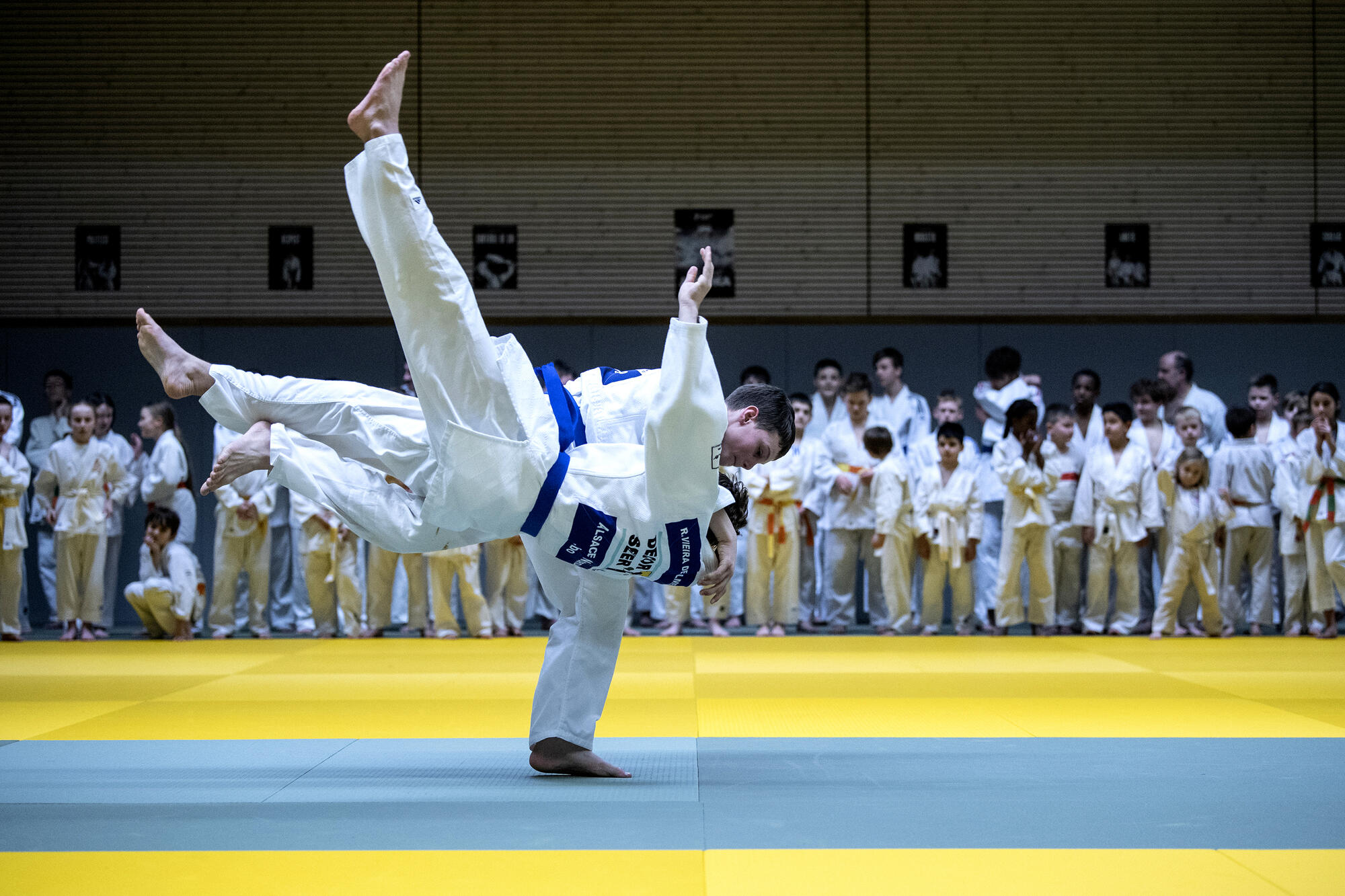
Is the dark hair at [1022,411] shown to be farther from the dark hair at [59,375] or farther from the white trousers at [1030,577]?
the dark hair at [59,375]

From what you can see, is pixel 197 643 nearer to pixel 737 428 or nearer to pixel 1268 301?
pixel 737 428

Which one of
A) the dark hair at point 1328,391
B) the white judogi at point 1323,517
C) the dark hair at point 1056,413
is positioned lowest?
the white judogi at point 1323,517

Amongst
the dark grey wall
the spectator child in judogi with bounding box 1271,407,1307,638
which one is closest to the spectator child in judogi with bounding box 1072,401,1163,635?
the spectator child in judogi with bounding box 1271,407,1307,638

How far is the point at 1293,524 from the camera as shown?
750 centimetres

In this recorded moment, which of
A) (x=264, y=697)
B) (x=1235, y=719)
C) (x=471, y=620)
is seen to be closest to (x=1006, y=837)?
(x=1235, y=719)

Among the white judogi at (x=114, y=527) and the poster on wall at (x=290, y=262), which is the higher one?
the poster on wall at (x=290, y=262)

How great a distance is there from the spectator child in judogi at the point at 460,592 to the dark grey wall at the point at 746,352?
9.53 feet

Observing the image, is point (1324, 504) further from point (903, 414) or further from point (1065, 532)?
point (903, 414)

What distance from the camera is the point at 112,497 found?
793cm

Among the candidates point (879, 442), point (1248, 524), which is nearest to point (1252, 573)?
point (1248, 524)

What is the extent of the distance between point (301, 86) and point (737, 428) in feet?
26.2

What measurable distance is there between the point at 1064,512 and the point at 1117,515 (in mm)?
335

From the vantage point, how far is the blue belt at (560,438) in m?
2.96

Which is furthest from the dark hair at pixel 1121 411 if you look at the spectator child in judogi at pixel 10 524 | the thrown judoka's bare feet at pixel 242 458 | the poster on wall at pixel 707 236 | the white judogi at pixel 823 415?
the spectator child in judogi at pixel 10 524
